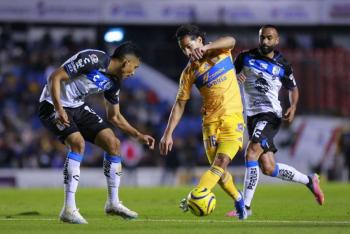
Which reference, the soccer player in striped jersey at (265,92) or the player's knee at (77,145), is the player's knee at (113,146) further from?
the soccer player in striped jersey at (265,92)

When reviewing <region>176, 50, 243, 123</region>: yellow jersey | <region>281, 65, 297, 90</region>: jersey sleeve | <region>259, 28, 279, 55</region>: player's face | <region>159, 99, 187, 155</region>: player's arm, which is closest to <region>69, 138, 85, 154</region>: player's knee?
<region>159, 99, 187, 155</region>: player's arm

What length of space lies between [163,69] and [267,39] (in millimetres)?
19542

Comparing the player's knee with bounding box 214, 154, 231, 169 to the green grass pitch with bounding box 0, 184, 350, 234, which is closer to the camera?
the green grass pitch with bounding box 0, 184, 350, 234

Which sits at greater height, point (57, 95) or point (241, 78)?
point (241, 78)

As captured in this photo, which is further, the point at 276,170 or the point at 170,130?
the point at 276,170

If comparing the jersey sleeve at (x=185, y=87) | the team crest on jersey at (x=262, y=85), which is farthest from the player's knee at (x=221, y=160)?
the team crest on jersey at (x=262, y=85)

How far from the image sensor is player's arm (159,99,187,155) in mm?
9414

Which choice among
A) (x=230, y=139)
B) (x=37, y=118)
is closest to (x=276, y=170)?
(x=230, y=139)

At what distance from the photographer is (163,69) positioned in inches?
1223

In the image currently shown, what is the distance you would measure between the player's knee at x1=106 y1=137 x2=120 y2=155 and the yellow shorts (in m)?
1.17

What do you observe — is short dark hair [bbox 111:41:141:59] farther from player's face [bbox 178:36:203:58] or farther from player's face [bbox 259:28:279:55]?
player's face [bbox 259:28:279:55]

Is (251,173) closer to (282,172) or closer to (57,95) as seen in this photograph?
(282,172)

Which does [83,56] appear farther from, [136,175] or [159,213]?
[136,175]

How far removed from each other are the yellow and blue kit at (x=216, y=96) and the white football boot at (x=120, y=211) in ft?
4.19
